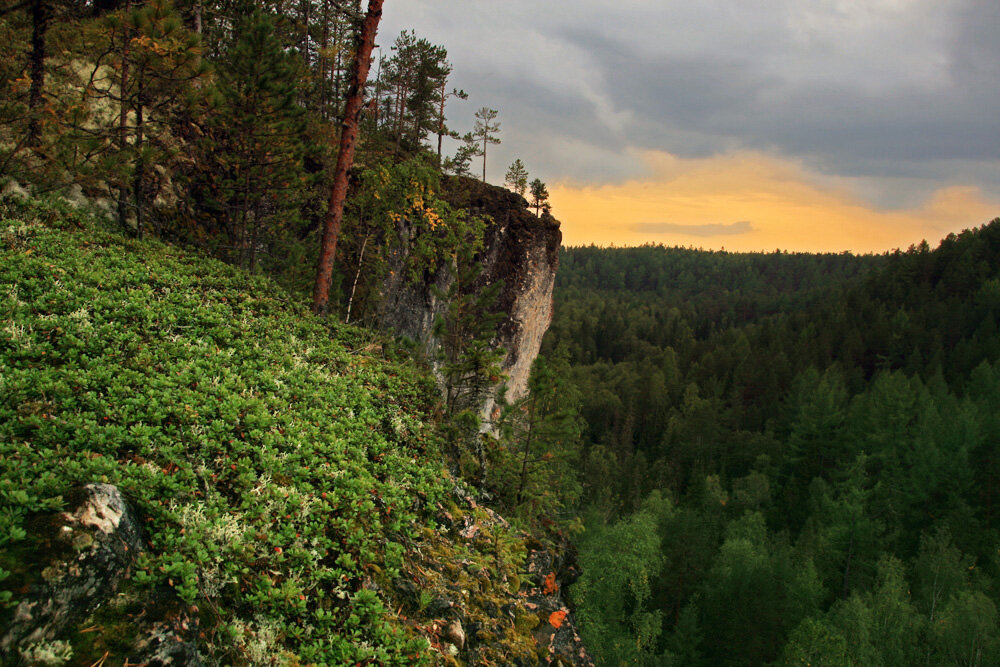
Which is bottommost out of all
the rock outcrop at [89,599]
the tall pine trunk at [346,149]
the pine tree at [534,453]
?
the pine tree at [534,453]

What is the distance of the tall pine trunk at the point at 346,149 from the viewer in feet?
37.4

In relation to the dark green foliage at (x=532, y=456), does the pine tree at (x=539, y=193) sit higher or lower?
higher

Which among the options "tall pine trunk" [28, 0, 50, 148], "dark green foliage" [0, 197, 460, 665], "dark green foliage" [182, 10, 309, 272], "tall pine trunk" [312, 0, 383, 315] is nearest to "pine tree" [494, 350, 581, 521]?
"tall pine trunk" [312, 0, 383, 315]

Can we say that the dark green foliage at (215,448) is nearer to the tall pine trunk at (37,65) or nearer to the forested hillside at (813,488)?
the tall pine trunk at (37,65)

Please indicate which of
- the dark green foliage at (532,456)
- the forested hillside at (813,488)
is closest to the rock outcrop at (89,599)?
the dark green foliage at (532,456)

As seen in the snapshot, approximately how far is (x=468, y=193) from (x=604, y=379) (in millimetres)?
81857

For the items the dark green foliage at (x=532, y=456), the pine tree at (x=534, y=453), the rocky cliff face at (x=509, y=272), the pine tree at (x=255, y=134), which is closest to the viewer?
the dark green foliage at (x=532, y=456)

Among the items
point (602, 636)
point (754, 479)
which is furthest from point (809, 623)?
point (754, 479)

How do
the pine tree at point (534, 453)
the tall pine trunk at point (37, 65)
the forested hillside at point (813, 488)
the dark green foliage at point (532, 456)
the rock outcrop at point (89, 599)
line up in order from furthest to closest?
the forested hillside at point (813, 488), the pine tree at point (534, 453), the dark green foliage at point (532, 456), the tall pine trunk at point (37, 65), the rock outcrop at point (89, 599)

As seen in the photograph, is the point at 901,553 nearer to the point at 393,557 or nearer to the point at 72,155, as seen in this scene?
the point at 393,557

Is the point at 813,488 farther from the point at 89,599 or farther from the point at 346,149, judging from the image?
the point at 89,599

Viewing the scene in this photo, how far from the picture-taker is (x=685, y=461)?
238ft

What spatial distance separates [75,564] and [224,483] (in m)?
1.69

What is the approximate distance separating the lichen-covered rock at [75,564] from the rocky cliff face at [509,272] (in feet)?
77.9
